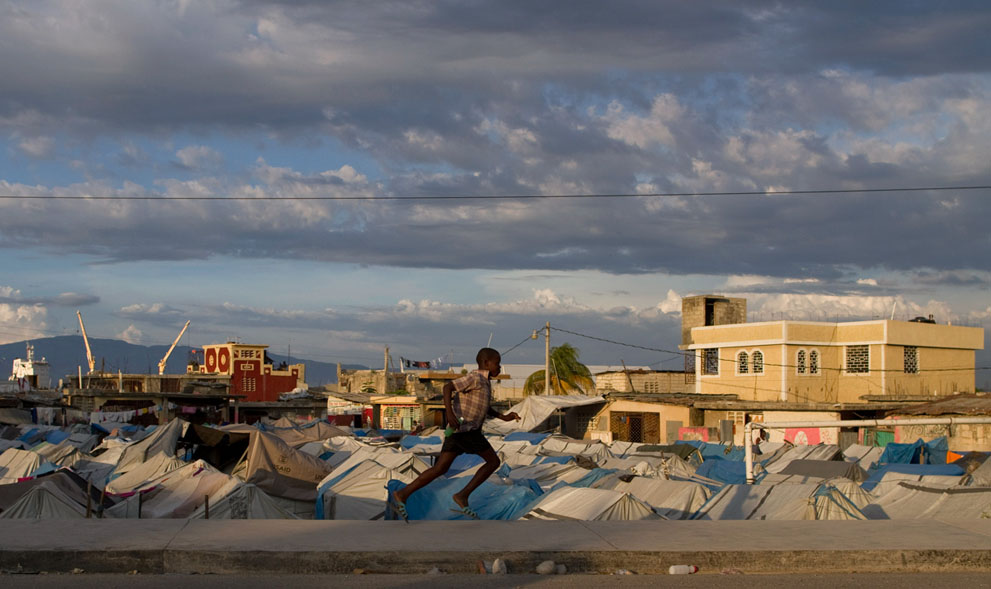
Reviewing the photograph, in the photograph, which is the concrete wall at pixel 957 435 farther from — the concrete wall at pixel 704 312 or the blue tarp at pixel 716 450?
the concrete wall at pixel 704 312

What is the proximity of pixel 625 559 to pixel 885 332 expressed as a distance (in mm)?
42950

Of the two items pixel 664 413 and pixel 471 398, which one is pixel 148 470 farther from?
pixel 664 413

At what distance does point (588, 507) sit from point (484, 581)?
4.24m

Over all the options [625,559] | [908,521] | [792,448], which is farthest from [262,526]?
[792,448]

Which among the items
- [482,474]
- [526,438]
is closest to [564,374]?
[526,438]

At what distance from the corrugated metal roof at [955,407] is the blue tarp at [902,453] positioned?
510 centimetres

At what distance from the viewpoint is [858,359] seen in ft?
159

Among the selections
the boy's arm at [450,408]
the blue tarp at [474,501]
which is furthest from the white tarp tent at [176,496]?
the boy's arm at [450,408]

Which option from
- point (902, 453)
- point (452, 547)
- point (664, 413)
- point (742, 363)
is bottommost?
point (664, 413)

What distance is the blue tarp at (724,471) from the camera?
937 inches

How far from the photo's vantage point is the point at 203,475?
63.9ft

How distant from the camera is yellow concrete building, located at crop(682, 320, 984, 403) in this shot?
47.5m

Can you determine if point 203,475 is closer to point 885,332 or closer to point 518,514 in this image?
point 518,514

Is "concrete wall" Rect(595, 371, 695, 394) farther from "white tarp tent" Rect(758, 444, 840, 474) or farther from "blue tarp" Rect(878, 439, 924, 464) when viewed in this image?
"blue tarp" Rect(878, 439, 924, 464)
